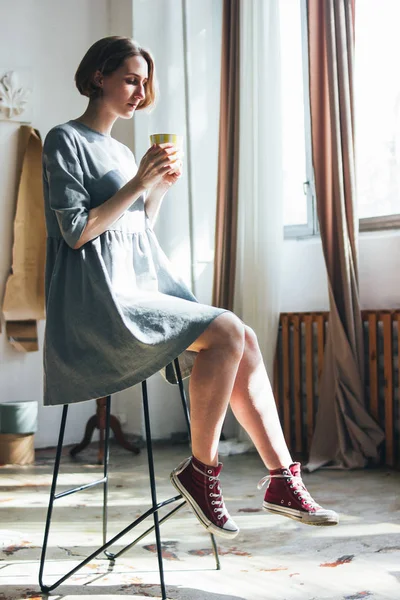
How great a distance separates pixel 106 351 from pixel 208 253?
104 inches

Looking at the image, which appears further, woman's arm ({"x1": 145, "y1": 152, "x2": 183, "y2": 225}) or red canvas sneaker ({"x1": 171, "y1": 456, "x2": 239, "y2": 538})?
woman's arm ({"x1": 145, "y1": 152, "x2": 183, "y2": 225})

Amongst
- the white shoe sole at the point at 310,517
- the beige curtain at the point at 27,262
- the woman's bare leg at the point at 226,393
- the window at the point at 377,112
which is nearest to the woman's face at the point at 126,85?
the woman's bare leg at the point at 226,393

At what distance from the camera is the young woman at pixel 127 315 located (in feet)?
5.37

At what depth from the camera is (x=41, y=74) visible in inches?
167

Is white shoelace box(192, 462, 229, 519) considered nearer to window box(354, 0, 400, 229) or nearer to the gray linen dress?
the gray linen dress

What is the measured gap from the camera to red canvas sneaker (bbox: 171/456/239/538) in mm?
1634

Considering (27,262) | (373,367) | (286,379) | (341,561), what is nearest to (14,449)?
(27,262)

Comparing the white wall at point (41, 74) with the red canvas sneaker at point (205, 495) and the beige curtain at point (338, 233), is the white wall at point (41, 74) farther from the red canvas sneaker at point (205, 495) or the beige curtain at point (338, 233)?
the red canvas sneaker at point (205, 495)

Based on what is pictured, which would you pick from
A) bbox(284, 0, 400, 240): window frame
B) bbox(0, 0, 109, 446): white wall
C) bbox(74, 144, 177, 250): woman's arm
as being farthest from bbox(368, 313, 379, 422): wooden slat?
bbox(74, 144, 177, 250): woman's arm

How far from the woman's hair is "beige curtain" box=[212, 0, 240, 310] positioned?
2101mm

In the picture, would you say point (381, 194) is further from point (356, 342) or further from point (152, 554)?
point (152, 554)

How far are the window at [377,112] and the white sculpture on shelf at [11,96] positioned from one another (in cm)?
→ 174

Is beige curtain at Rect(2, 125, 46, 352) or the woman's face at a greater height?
the woman's face

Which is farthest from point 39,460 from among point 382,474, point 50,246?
point 50,246
